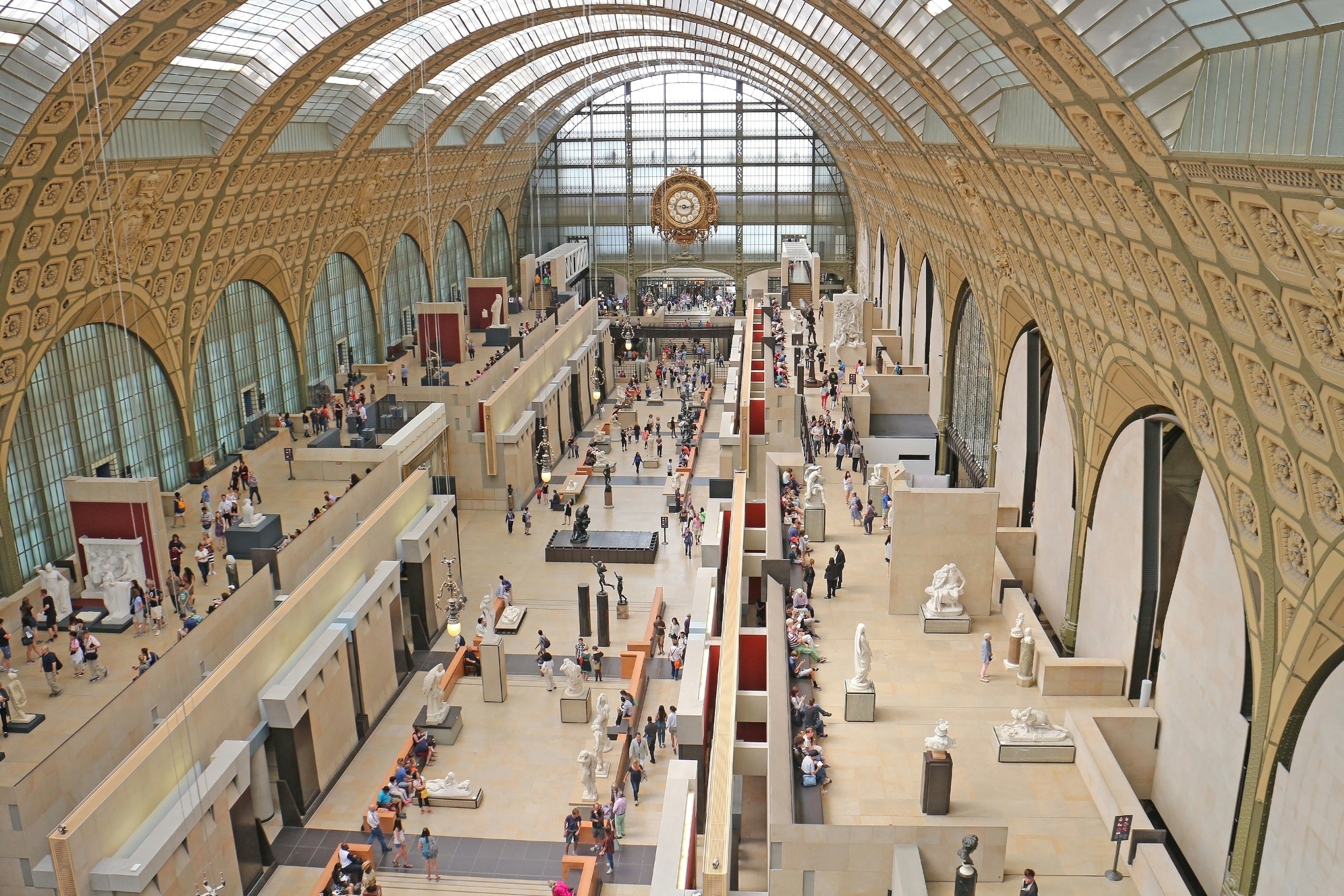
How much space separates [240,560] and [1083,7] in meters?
21.4

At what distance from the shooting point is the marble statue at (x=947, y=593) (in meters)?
20.8

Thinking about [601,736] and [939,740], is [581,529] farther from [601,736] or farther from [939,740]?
[939,740]

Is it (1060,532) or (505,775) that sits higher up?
(1060,532)

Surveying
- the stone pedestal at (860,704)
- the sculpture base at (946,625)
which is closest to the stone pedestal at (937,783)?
the stone pedestal at (860,704)

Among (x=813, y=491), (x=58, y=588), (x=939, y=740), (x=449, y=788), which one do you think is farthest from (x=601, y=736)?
(x=58, y=588)

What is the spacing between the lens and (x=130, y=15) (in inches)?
862

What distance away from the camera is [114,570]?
24.0 meters

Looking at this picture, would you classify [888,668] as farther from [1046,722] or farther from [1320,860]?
[1320,860]

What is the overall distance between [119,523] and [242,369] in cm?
1665

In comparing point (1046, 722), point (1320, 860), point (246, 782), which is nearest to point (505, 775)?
point (246, 782)

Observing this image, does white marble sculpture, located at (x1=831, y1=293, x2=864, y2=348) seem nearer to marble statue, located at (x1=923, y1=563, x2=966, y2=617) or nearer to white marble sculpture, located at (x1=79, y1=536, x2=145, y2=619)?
marble statue, located at (x1=923, y1=563, x2=966, y2=617)

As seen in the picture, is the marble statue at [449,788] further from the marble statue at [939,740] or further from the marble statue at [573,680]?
the marble statue at [939,740]

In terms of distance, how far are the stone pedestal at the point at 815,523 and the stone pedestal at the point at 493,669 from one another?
780 centimetres

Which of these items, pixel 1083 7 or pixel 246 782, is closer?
pixel 1083 7
